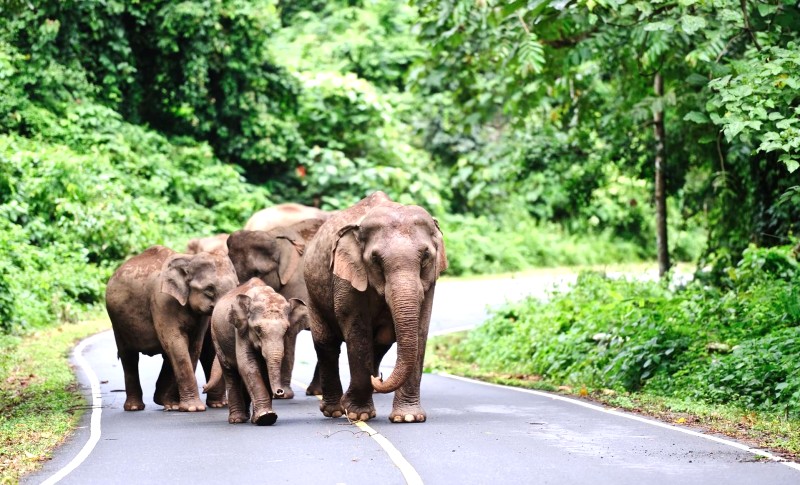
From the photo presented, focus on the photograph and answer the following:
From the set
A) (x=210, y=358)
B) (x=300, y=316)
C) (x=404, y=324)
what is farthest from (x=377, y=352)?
(x=210, y=358)

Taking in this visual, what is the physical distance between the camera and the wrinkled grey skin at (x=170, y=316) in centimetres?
1538

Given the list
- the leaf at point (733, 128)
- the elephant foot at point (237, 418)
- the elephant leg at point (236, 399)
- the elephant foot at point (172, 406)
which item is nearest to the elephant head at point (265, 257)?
the elephant foot at point (172, 406)

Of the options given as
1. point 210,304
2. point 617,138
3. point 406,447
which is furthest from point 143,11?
point 406,447

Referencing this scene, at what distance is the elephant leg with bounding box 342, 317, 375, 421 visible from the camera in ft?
44.4

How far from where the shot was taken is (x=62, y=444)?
12227 mm

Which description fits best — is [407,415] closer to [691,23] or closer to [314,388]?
[314,388]

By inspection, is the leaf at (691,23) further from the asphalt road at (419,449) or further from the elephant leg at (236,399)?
the elephant leg at (236,399)

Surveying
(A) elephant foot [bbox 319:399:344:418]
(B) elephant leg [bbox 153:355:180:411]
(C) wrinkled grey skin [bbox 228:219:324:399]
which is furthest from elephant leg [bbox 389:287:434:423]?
(C) wrinkled grey skin [bbox 228:219:324:399]

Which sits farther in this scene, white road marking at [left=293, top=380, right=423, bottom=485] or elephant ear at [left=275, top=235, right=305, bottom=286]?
elephant ear at [left=275, top=235, right=305, bottom=286]

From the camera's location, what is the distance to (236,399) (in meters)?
13.9

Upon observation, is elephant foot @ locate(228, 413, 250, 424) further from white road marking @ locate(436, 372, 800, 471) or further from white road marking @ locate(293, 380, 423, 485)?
white road marking @ locate(436, 372, 800, 471)

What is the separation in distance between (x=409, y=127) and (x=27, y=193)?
15.9 metres

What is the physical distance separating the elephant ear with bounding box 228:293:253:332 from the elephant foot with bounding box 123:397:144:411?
2479 mm

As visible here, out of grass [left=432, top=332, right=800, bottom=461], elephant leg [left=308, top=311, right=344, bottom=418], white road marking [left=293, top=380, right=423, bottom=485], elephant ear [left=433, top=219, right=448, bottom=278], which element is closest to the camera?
white road marking [left=293, top=380, right=423, bottom=485]
